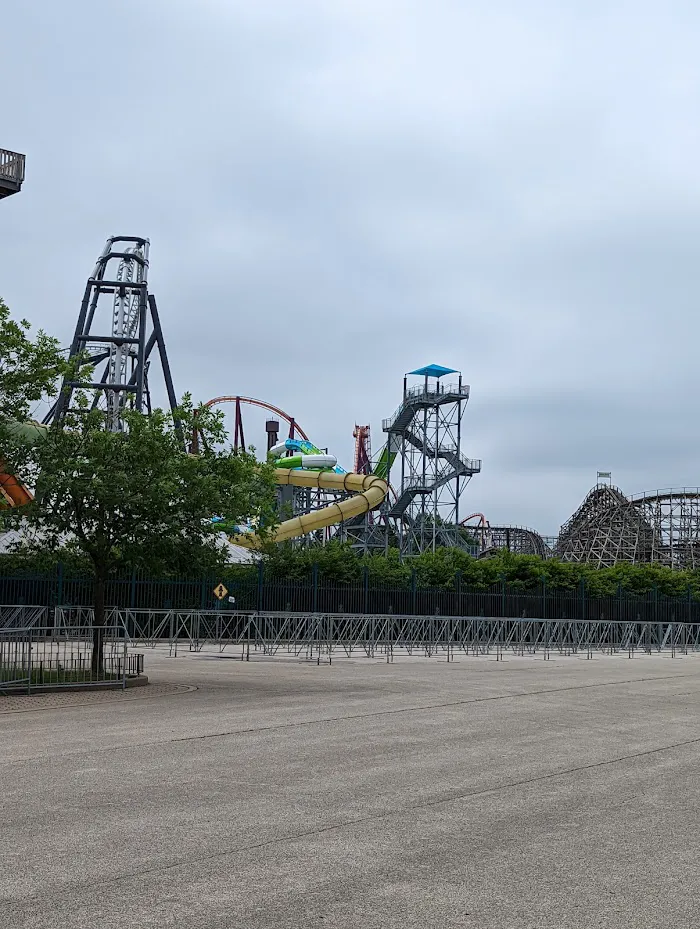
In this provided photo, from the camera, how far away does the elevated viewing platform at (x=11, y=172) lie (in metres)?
32.8

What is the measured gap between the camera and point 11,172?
32844mm

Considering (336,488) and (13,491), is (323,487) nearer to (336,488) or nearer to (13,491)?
(336,488)

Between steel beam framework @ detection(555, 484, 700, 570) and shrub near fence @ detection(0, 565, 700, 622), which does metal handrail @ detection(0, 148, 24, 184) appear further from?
steel beam framework @ detection(555, 484, 700, 570)

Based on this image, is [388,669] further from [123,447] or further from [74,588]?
[74,588]

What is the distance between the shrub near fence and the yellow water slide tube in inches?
516

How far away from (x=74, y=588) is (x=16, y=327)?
20.4 m

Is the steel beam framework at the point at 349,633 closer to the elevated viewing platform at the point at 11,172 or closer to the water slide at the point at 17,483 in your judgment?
the water slide at the point at 17,483

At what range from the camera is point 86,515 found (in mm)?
19594

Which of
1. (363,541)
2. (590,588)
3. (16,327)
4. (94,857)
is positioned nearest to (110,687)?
(16,327)

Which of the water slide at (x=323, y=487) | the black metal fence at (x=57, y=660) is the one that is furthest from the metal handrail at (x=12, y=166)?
the water slide at (x=323, y=487)

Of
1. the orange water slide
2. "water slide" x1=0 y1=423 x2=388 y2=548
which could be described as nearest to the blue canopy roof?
"water slide" x1=0 y1=423 x2=388 y2=548

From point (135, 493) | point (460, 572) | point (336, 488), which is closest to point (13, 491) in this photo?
point (135, 493)

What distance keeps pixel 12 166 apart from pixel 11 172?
219 mm

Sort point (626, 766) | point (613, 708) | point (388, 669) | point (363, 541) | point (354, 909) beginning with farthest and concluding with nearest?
1. point (363, 541)
2. point (388, 669)
3. point (613, 708)
4. point (626, 766)
5. point (354, 909)
